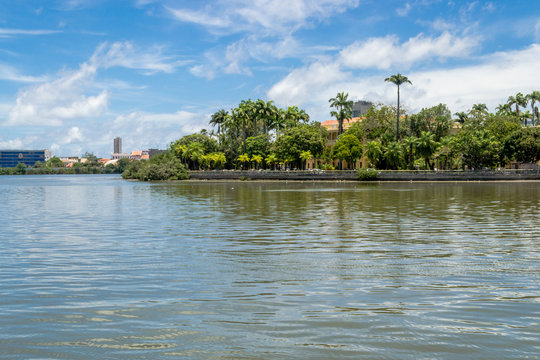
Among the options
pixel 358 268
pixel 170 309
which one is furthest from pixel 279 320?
pixel 358 268

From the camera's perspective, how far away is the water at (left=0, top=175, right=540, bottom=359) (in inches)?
281

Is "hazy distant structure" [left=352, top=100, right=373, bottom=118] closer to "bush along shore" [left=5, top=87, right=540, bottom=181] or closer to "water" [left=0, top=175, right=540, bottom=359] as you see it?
"bush along shore" [left=5, top=87, right=540, bottom=181]

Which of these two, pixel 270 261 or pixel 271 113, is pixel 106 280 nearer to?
pixel 270 261

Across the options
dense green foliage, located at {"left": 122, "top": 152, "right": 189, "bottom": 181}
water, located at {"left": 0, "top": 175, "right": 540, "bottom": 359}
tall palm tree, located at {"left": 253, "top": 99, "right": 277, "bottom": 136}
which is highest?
tall palm tree, located at {"left": 253, "top": 99, "right": 277, "bottom": 136}

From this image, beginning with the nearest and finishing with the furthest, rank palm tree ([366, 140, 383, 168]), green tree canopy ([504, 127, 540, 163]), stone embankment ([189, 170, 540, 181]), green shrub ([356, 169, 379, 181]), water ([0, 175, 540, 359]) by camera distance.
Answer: water ([0, 175, 540, 359])
stone embankment ([189, 170, 540, 181])
green tree canopy ([504, 127, 540, 163])
green shrub ([356, 169, 379, 181])
palm tree ([366, 140, 383, 168])

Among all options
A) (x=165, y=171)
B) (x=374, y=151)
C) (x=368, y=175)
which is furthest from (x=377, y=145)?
(x=165, y=171)

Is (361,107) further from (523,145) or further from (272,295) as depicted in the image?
(272,295)

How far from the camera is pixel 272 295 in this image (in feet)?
32.8

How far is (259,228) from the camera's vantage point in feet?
73.9

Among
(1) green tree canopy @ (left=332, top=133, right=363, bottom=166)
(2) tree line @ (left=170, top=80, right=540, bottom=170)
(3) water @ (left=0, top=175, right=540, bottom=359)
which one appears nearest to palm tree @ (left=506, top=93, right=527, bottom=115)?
(2) tree line @ (left=170, top=80, right=540, bottom=170)

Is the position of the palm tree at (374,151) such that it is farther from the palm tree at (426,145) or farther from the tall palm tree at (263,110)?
the tall palm tree at (263,110)

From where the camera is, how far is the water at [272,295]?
714cm

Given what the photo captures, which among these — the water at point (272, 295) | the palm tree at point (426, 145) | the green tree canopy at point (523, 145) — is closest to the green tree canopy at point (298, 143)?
the palm tree at point (426, 145)

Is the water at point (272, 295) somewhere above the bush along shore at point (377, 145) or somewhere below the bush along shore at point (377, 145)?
below
